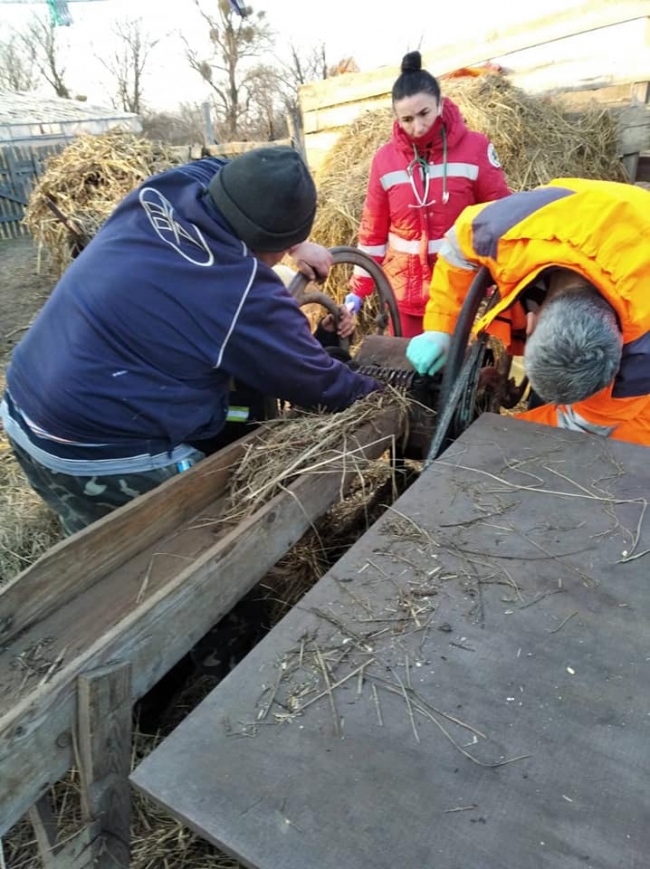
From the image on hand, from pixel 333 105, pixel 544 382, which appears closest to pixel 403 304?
pixel 544 382

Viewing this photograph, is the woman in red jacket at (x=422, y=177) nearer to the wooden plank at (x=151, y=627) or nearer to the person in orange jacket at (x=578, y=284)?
the person in orange jacket at (x=578, y=284)

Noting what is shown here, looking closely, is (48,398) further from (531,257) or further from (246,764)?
(531,257)

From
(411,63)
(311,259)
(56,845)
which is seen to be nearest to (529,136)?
(411,63)

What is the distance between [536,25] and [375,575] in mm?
Answer: 7201

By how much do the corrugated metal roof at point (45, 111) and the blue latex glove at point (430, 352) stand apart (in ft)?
85.6

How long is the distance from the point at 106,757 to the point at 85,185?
913cm

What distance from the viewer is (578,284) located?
7.47 feet

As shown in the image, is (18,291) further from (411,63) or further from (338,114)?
(411,63)

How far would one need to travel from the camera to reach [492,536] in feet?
5.79

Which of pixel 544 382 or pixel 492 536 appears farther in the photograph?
pixel 544 382

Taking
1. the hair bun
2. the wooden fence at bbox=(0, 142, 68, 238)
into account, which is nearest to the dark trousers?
the hair bun

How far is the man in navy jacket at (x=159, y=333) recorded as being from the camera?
1.97m

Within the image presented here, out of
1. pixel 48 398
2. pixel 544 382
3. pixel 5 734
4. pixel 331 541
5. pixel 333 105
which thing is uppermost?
pixel 333 105

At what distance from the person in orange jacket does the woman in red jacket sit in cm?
120
